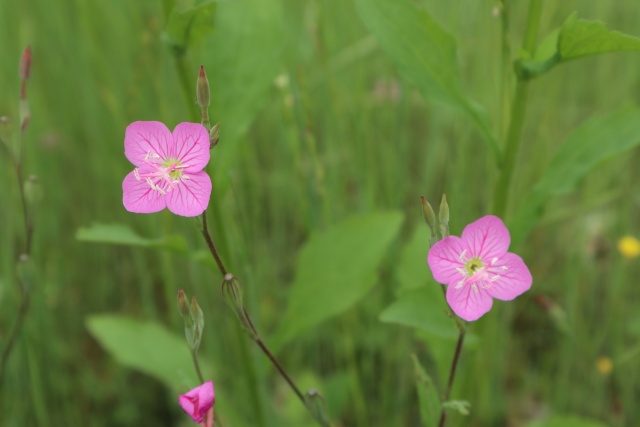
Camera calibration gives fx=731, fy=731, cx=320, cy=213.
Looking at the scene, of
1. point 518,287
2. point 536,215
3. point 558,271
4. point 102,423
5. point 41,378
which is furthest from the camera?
point 558,271

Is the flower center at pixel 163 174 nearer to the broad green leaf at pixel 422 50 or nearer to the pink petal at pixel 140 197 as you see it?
the pink petal at pixel 140 197

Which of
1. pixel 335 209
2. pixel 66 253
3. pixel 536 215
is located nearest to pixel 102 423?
pixel 66 253

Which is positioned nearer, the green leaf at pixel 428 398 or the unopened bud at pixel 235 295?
the unopened bud at pixel 235 295

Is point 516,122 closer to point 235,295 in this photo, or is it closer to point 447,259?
point 447,259

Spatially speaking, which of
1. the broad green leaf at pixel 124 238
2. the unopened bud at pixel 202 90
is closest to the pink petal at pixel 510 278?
the unopened bud at pixel 202 90

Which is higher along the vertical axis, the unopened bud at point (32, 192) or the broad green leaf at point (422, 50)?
the broad green leaf at point (422, 50)

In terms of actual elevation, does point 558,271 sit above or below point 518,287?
below

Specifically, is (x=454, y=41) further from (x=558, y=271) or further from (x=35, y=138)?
(x=35, y=138)
